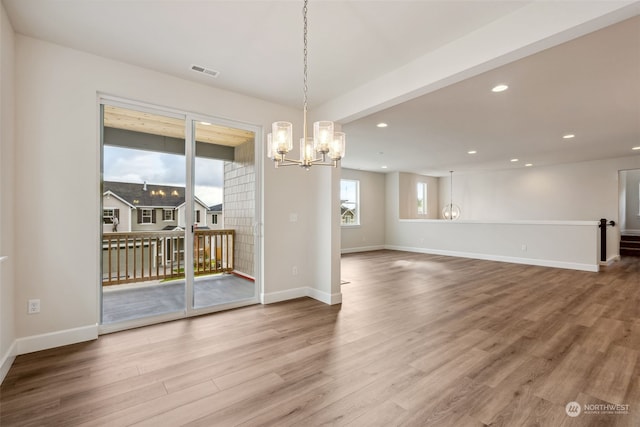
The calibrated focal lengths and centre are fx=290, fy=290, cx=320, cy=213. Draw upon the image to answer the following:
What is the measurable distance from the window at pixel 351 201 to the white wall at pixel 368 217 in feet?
0.46

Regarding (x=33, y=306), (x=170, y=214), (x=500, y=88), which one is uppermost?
(x=500, y=88)

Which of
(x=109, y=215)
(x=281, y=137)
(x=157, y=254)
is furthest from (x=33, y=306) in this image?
(x=281, y=137)

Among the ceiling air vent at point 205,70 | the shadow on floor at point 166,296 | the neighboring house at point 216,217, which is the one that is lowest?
the shadow on floor at point 166,296

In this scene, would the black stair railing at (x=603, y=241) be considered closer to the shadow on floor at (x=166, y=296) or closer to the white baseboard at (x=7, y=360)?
the shadow on floor at (x=166, y=296)

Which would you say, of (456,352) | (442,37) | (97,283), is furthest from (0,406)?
(442,37)

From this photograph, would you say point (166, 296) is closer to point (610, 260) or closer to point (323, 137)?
point (323, 137)

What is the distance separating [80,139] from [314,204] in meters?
2.75

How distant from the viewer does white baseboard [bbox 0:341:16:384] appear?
214 cm

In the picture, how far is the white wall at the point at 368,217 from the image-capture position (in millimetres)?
9195

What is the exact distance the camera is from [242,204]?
3957mm

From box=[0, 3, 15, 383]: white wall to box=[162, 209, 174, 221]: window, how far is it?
1217 millimetres

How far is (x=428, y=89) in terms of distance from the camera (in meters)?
2.87

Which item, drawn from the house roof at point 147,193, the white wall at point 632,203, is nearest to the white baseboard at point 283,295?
the house roof at point 147,193

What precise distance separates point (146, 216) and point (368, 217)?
24.1 ft
